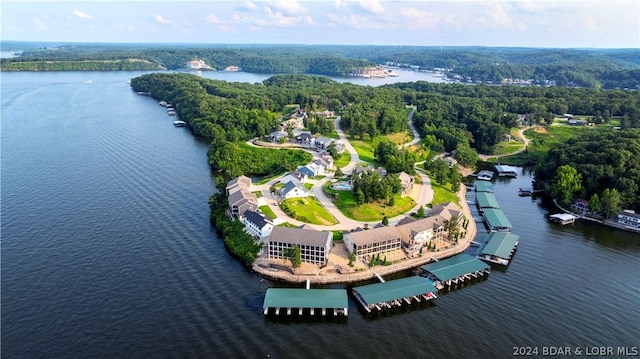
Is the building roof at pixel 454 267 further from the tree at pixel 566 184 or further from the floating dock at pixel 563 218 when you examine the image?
the tree at pixel 566 184

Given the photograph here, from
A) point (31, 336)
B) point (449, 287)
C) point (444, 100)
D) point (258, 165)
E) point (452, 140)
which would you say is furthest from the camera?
point (444, 100)

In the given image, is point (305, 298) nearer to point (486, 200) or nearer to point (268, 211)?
point (268, 211)

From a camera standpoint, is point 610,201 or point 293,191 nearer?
point 610,201

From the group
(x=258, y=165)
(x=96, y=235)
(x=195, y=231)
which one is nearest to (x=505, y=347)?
(x=195, y=231)

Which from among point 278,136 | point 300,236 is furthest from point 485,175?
point 300,236

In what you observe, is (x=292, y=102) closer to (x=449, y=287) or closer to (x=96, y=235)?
(x=96, y=235)

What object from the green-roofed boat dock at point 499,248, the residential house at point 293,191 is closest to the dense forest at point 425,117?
the residential house at point 293,191
